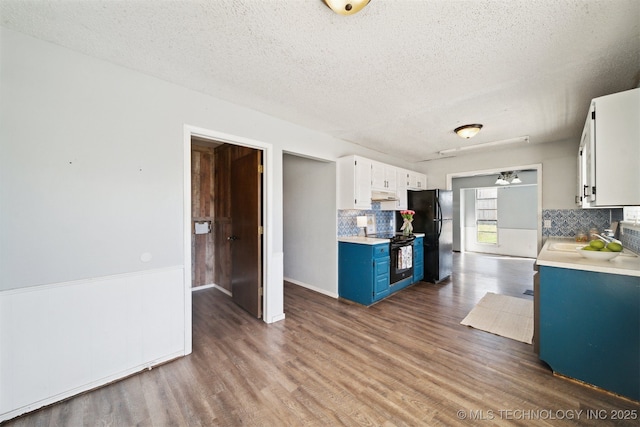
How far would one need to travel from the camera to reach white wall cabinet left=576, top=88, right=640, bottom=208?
63.2 inches

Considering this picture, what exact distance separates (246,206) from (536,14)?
3080 mm

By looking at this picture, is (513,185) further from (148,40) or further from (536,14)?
(148,40)

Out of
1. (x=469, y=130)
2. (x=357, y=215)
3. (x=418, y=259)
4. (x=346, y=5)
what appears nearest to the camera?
(x=346, y=5)

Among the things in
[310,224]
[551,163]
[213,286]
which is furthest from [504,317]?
[213,286]

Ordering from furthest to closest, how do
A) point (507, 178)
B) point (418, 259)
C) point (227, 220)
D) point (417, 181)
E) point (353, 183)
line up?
1. point (507, 178)
2. point (417, 181)
3. point (418, 259)
4. point (227, 220)
5. point (353, 183)

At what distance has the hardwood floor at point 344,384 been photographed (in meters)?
1.58

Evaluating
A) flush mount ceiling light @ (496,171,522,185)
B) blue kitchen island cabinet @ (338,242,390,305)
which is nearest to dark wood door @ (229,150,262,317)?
blue kitchen island cabinet @ (338,242,390,305)

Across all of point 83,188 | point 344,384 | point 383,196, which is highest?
point 383,196

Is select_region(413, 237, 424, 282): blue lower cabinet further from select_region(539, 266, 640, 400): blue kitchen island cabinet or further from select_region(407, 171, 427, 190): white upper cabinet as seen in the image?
select_region(539, 266, 640, 400): blue kitchen island cabinet

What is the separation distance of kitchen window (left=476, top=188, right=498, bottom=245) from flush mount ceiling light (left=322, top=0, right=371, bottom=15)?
8488 mm

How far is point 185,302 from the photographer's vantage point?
2295mm

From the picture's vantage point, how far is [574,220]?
12.6ft

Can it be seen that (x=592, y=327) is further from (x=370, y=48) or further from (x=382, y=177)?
(x=382, y=177)

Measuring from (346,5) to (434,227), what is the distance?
4041 mm
